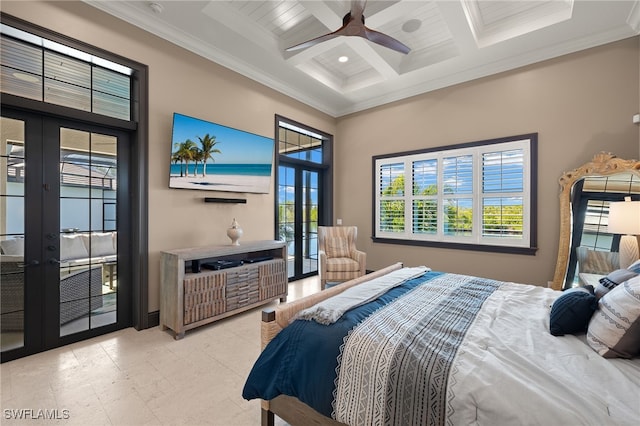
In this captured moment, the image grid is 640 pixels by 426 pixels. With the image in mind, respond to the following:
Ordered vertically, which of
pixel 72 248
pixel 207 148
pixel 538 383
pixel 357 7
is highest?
pixel 357 7

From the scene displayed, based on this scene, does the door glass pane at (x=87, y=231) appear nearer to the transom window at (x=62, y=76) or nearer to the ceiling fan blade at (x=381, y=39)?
the transom window at (x=62, y=76)

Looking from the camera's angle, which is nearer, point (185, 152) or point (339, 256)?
point (185, 152)

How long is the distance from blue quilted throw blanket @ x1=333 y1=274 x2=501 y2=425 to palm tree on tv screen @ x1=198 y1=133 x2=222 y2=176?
282 centimetres

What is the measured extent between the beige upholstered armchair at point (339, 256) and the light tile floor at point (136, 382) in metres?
1.69

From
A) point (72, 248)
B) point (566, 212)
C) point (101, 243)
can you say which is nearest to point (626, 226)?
point (566, 212)

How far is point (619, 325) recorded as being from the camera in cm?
122

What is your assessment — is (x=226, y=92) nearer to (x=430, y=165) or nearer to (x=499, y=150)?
(x=430, y=165)

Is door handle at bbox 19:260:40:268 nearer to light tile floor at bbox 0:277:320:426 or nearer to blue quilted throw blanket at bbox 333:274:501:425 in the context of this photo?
light tile floor at bbox 0:277:320:426

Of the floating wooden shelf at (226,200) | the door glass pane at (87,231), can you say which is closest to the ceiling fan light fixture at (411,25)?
the floating wooden shelf at (226,200)

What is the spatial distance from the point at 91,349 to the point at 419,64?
5.09m

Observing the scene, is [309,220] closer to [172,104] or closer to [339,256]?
[339,256]

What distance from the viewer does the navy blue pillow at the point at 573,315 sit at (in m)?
1.41

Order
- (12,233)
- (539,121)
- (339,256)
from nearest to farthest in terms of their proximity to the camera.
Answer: (12,233)
(539,121)
(339,256)

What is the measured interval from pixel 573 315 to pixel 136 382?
284cm
